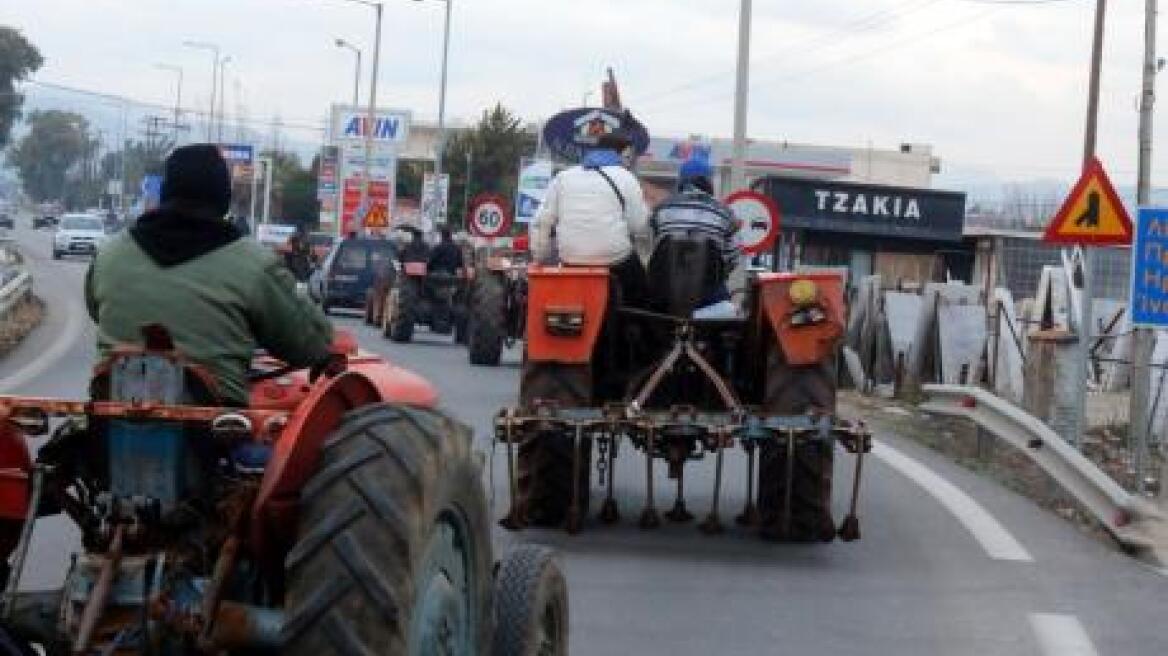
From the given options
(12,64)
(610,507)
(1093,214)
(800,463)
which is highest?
(12,64)

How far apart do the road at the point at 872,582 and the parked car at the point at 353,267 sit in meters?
28.0

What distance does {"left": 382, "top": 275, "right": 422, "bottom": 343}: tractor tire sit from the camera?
3294cm

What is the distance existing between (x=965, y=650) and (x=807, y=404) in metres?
2.84

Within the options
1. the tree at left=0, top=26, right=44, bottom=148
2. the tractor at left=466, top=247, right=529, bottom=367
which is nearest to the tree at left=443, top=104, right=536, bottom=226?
the tree at left=0, top=26, right=44, bottom=148

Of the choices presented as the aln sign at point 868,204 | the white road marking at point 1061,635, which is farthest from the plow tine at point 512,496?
the aln sign at point 868,204

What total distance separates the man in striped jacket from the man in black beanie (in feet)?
21.9

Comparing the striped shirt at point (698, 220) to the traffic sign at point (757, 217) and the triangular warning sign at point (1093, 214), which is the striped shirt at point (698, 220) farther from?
the traffic sign at point (757, 217)

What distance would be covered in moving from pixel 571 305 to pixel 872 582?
2447 millimetres

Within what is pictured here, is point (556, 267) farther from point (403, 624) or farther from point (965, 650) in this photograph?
point (403, 624)

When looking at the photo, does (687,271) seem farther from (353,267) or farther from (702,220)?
(353,267)

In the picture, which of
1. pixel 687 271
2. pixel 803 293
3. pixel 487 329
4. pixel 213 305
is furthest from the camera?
pixel 487 329

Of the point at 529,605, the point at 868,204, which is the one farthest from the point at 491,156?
the point at 529,605

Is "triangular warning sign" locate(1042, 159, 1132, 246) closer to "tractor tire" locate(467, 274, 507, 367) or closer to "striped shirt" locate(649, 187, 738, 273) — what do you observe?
"striped shirt" locate(649, 187, 738, 273)

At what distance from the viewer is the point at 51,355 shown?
2466 centimetres
